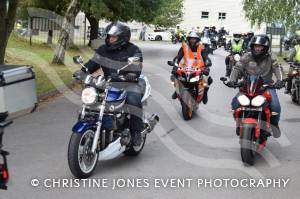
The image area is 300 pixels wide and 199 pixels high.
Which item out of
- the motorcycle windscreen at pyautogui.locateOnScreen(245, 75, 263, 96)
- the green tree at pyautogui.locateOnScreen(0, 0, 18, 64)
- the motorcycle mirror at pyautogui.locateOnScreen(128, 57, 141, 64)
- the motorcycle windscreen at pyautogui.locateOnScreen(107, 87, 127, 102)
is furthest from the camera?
the green tree at pyautogui.locateOnScreen(0, 0, 18, 64)

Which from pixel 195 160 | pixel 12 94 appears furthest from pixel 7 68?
pixel 195 160

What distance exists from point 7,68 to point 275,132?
4.36 meters

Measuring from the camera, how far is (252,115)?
830 cm

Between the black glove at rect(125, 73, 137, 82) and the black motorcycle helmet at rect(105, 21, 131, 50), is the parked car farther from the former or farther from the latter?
the black glove at rect(125, 73, 137, 82)

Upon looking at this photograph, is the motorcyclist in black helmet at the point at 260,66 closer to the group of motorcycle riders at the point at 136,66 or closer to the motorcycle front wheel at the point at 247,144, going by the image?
the group of motorcycle riders at the point at 136,66

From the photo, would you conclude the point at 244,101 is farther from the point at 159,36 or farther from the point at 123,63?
the point at 159,36

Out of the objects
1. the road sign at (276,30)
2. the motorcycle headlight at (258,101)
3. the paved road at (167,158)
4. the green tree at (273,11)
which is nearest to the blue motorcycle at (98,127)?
the paved road at (167,158)

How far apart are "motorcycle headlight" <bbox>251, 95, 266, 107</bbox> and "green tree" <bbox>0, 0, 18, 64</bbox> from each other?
26.9 feet

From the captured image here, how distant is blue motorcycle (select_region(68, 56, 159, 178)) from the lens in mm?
6979

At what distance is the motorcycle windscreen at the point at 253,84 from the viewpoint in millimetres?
8266

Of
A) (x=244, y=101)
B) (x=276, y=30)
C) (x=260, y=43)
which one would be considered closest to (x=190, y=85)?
(x=260, y=43)

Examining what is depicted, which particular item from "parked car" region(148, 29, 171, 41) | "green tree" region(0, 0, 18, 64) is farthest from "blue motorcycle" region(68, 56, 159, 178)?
"parked car" region(148, 29, 171, 41)

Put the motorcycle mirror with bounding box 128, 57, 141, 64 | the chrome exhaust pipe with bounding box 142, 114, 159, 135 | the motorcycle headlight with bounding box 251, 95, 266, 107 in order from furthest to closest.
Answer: the chrome exhaust pipe with bounding box 142, 114, 159, 135
the motorcycle headlight with bounding box 251, 95, 266, 107
the motorcycle mirror with bounding box 128, 57, 141, 64

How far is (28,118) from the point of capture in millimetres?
11602
